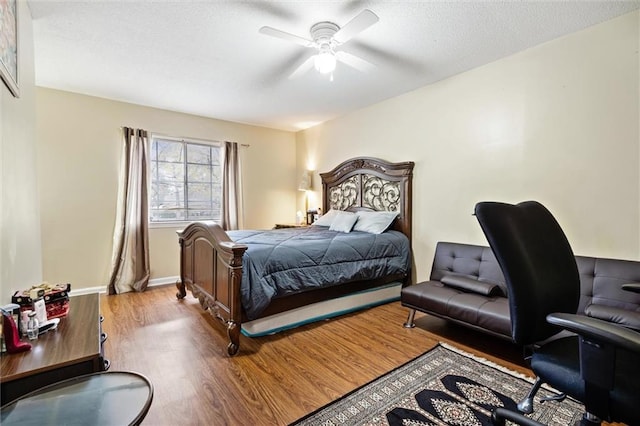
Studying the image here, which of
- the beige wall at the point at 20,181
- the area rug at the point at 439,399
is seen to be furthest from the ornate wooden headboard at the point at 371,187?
the beige wall at the point at 20,181

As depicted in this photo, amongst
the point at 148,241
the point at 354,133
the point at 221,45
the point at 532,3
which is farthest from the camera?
the point at 354,133

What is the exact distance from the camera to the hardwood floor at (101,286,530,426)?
1.69 m

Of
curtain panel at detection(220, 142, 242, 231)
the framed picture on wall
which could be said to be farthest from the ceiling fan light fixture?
curtain panel at detection(220, 142, 242, 231)

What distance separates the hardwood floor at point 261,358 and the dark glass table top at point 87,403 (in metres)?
0.65

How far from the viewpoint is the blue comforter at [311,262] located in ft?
7.79

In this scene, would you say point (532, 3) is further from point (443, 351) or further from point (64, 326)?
point (64, 326)

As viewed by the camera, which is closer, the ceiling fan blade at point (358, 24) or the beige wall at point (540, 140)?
the ceiling fan blade at point (358, 24)

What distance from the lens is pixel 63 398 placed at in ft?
3.36

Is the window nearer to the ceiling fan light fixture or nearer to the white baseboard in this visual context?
the white baseboard

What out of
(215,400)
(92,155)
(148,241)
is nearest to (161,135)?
(92,155)

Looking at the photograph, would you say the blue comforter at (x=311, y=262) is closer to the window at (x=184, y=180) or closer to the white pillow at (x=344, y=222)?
the white pillow at (x=344, y=222)

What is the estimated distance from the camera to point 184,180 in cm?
462

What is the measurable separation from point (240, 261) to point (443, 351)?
1734 mm

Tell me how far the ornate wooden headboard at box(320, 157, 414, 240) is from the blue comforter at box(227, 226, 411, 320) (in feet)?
1.31
